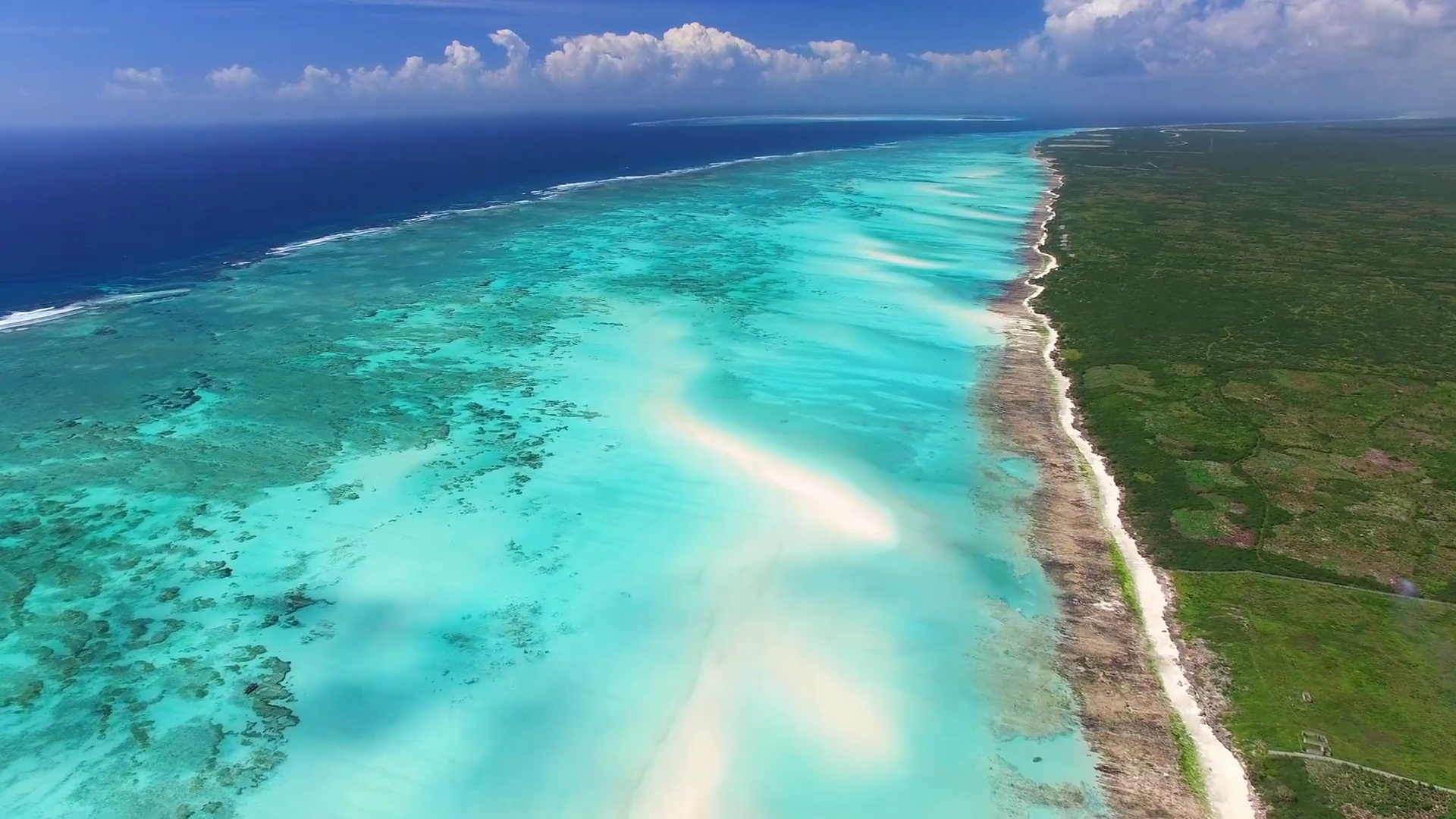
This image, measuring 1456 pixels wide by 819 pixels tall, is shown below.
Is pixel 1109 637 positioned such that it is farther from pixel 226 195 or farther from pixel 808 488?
pixel 226 195

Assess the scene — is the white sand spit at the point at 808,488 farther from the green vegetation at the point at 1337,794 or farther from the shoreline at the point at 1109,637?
the green vegetation at the point at 1337,794

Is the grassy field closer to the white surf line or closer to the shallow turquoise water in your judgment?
the white surf line

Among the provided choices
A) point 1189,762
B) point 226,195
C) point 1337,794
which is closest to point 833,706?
point 1189,762

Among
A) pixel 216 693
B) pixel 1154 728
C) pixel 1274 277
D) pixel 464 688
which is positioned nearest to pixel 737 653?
pixel 464 688

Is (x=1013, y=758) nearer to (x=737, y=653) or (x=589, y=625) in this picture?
(x=737, y=653)

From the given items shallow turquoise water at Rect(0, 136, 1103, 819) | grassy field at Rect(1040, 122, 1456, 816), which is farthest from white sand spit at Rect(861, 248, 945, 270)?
shallow turquoise water at Rect(0, 136, 1103, 819)

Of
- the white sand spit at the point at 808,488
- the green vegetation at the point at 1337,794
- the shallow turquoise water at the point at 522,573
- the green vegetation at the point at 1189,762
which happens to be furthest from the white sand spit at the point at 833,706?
the green vegetation at the point at 1337,794
